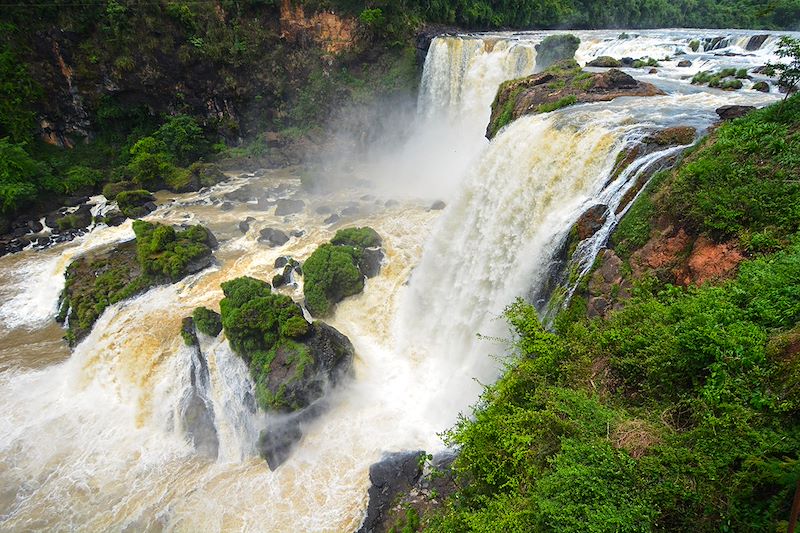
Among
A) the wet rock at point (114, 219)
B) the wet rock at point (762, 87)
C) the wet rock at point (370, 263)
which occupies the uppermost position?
the wet rock at point (762, 87)

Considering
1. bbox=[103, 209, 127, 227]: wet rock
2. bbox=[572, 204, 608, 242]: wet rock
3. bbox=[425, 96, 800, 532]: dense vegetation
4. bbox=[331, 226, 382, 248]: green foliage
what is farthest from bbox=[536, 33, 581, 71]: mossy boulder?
bbox=[103, 209, 127, 227]: wet rock

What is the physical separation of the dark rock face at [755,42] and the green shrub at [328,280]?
826 inches

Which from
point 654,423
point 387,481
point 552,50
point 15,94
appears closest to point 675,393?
point 654,423

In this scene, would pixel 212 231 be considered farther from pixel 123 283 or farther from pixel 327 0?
pixel 327 0

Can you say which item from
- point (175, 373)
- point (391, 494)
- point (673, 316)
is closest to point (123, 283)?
point (175, 373)

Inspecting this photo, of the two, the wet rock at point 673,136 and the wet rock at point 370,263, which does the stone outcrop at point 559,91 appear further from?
the wet rock at point 370,263

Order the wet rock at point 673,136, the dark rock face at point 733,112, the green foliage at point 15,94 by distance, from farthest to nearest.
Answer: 1. the green foliage at point 15,94
2. the dark rock face at point 733,112
3. the wet rock at point 673,136

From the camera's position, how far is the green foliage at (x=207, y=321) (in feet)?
44.6

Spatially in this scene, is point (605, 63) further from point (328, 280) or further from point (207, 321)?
point (207, 321)

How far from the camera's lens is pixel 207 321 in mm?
13656

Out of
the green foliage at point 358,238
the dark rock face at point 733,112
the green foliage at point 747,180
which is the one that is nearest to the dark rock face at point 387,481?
the green foliage at point 747,180

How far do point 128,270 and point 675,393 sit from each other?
1891 centimetres

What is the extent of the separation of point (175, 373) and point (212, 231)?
955cm

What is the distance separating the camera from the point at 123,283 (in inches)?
666
